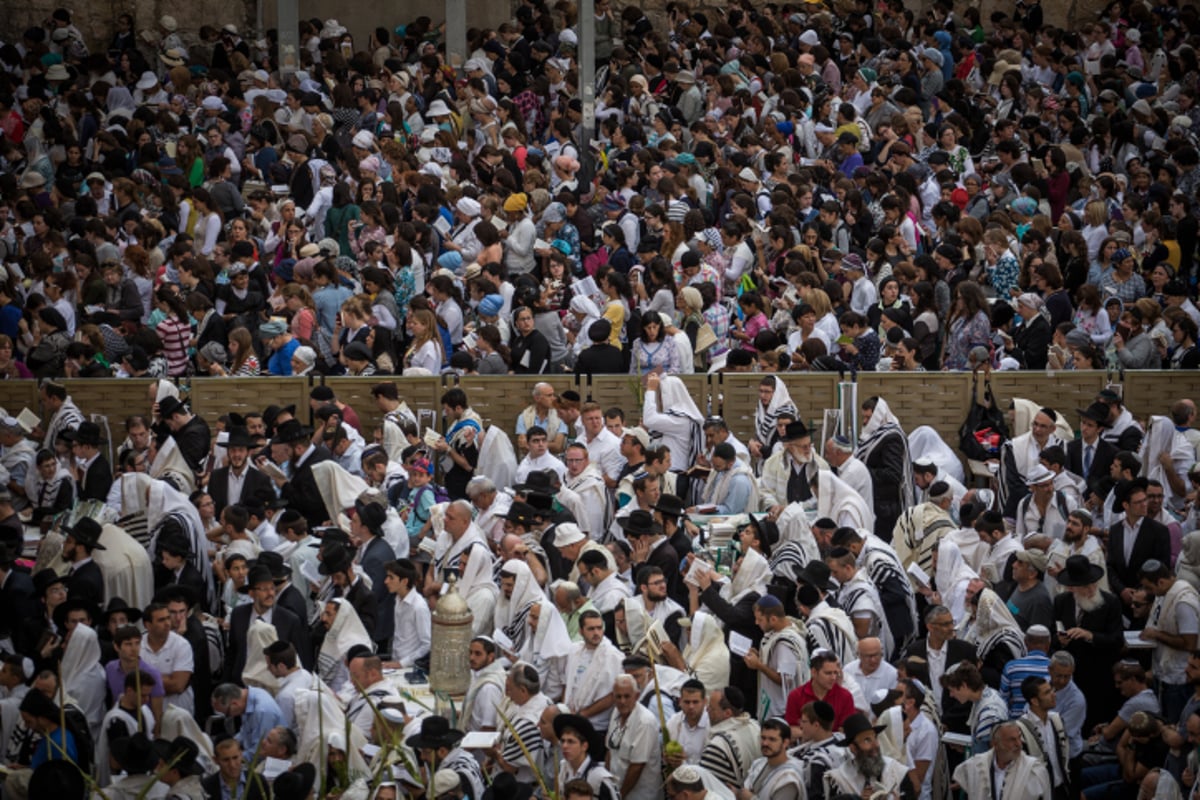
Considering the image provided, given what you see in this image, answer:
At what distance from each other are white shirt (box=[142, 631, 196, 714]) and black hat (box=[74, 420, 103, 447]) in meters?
2.52

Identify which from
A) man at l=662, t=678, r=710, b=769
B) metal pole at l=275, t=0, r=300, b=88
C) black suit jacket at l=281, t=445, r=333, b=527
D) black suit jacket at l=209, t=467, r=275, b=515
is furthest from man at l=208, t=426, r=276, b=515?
metal pole at l=275, t=0, r=300, b=88

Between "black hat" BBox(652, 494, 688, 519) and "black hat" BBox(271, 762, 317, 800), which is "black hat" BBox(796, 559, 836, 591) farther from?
"black hat" BBox(271, 762, 317, 800)

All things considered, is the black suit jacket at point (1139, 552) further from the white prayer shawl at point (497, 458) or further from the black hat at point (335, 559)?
the black hat at point (335, 559)

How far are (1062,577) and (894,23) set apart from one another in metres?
12.9

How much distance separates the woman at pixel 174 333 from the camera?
15.7 meters

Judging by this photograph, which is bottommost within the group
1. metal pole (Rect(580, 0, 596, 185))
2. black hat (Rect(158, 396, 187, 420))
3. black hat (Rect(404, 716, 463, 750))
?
black hat (Rect(404, 716, 463, 750))

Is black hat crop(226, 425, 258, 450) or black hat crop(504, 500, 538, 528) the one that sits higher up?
black hat crop(226, 425, 258, 450)

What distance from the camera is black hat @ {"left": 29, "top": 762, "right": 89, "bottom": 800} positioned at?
10570mm

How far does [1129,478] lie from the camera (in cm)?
1352

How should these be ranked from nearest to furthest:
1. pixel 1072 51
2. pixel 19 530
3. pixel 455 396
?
pixel 19 530
pixel 455 396
pixel 1072 51

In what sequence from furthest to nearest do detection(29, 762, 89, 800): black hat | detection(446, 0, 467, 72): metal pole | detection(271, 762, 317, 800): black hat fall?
detection(446, 0, 467, 72): metal pole < detection(29, 762, 89, 800): black hat < detection(271, 762, 317, 800): black hat

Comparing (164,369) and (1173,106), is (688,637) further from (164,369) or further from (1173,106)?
(1173,106)

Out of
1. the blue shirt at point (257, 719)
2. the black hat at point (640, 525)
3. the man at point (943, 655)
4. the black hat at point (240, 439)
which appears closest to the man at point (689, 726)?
the man at point (943, 655)

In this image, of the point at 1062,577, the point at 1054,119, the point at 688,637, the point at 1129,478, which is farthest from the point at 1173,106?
the point at 688,637
